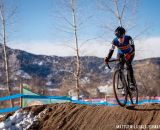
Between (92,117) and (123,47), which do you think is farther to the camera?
(123,47)

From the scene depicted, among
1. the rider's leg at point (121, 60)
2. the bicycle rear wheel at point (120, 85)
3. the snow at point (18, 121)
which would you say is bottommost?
the snow at point (18, 121)

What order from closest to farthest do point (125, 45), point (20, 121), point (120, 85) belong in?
point (125, 45), point (120, 85), point (20, 121)

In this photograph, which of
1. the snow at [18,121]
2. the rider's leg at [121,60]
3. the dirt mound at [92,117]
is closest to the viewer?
the dirt mound at [92,117]

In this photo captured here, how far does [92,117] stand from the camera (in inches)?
338

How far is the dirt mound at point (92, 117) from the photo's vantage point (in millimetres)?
7996

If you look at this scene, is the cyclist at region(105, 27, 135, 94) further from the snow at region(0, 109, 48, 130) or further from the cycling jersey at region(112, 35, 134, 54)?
the snow at region(0, 109, 48, 130)

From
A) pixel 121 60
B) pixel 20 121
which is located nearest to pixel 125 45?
pixel 121 60

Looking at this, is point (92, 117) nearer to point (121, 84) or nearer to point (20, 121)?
point (121, 84)

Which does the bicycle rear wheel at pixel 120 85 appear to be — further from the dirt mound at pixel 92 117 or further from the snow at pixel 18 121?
the snow at pixel 18 121

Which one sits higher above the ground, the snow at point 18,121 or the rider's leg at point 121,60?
the rider's leg at point 121,60

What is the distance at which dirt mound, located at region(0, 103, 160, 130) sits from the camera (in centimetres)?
800

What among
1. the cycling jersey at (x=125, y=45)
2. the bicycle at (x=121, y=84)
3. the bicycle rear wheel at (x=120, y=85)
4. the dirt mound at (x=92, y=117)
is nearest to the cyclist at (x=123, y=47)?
the cycling jersey at (x=125, y=45)

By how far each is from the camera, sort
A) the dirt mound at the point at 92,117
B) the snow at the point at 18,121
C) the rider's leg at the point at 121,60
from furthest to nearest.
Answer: the rider's leg at the point at 121,60 < the snow at the point at 18,121 < the dirt mound at the point at 92,117

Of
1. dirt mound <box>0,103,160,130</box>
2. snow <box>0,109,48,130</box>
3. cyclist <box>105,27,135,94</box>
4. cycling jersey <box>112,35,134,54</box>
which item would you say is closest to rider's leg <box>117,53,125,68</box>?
cyclist <box>105,27,135,94</box>
